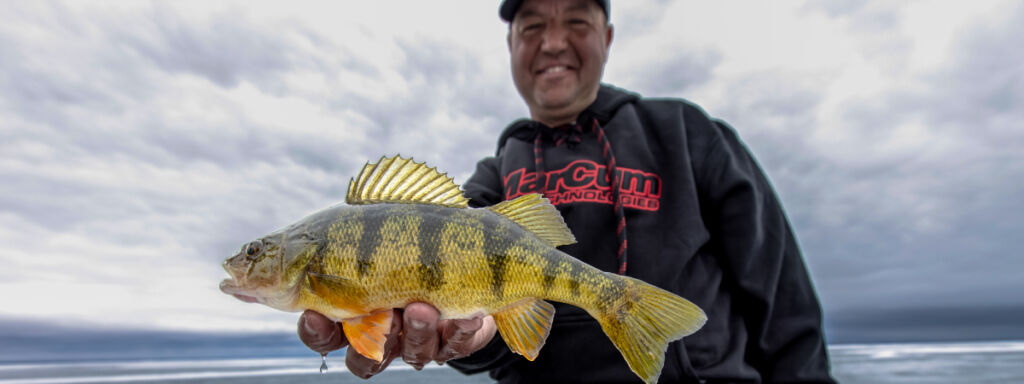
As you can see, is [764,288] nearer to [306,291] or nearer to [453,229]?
[453,229]

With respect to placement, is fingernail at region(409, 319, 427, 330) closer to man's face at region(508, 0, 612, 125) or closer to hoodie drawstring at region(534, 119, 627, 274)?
hoodie drawstring at region(534, 119, 627, 274)

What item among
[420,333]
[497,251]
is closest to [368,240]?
[420,333]

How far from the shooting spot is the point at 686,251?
125 inches

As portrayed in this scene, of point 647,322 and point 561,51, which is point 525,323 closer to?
point 647,322

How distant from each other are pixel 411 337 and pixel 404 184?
74 cm

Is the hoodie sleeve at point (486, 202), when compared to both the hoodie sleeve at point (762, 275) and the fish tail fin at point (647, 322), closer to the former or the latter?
the fish tail fin at point (647, 322)

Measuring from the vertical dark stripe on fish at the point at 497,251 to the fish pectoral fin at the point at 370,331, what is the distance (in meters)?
0.50

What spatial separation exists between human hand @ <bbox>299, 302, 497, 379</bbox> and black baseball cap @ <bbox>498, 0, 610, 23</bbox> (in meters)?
2.87

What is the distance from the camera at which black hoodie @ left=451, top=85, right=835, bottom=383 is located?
10.4 feet

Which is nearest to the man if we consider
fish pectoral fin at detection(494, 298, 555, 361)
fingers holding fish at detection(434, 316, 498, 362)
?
fingers holding fish at detection(434, 316, 498, 362)

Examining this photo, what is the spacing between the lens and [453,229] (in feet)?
6.86

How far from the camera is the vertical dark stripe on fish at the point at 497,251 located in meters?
2.06

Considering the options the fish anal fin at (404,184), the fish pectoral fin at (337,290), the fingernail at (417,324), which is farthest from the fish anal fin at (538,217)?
the fish pectoral fin at (337,290)

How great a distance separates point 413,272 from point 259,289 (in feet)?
2.29
